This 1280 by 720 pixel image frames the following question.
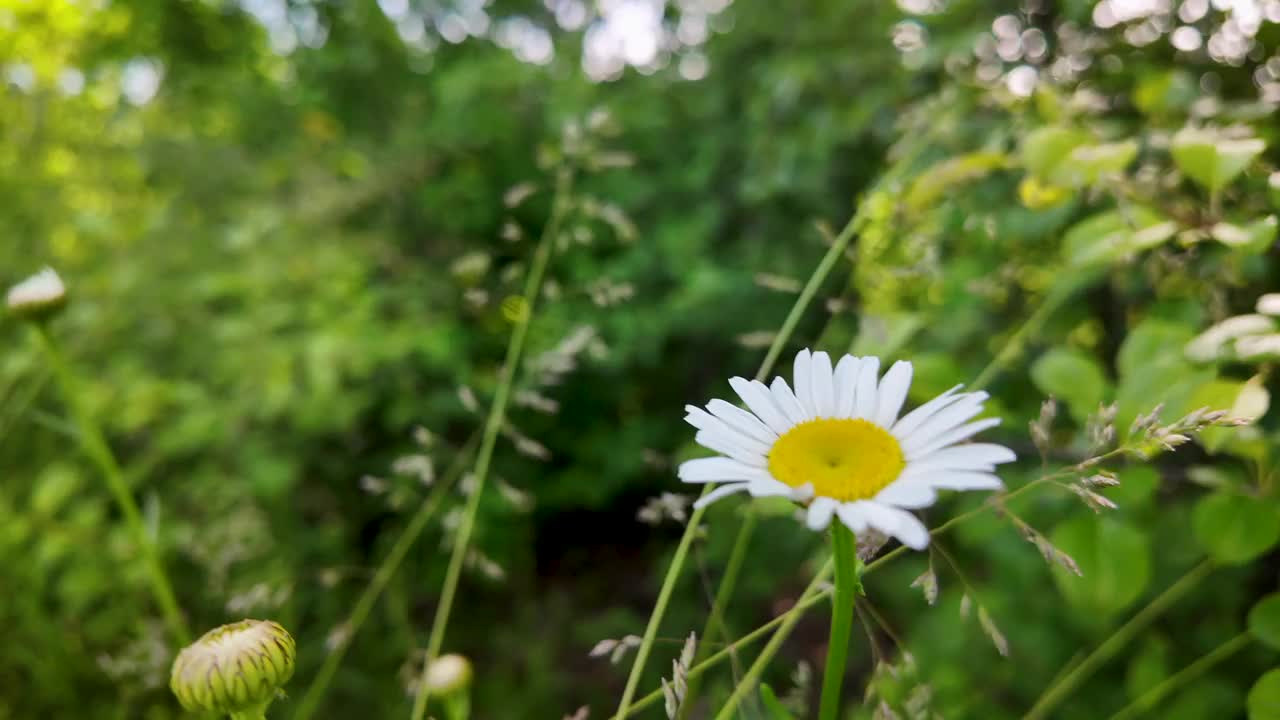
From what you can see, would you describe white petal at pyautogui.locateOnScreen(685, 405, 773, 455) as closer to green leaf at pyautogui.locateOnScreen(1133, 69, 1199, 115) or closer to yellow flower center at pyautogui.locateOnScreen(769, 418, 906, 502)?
yellow flower center at pyautogui.locateOnScreen(769, 418, 906, 502)

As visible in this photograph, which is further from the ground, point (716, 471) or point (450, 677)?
point (450, 677)

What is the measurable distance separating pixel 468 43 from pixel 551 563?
1.54 m

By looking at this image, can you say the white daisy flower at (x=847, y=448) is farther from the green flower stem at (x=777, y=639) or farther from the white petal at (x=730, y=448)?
the green flower stem at (x=777, y=639)

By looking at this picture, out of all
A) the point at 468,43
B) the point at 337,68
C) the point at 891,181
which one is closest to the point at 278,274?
the point at 337,68

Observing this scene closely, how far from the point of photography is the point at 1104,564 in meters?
0.65

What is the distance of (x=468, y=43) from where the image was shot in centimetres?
220

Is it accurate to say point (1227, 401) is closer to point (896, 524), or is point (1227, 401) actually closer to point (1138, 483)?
point (1138, 483)

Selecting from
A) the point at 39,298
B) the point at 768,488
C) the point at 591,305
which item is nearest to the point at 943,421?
the point at 768,488

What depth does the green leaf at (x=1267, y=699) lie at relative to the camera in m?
0.49

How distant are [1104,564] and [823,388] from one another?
33 cm

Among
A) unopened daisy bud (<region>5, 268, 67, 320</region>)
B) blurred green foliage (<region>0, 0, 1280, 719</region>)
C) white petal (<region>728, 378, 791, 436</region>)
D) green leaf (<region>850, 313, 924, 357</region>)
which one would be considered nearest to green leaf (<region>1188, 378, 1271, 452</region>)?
blurred green foliage (<region>0, 0, 1280, 719</region>)

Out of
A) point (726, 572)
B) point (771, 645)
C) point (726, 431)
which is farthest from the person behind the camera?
point (726, 572)

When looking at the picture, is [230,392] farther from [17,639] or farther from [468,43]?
[468,43]

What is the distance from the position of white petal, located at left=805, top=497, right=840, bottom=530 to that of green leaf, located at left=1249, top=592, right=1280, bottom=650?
0.44 metres
